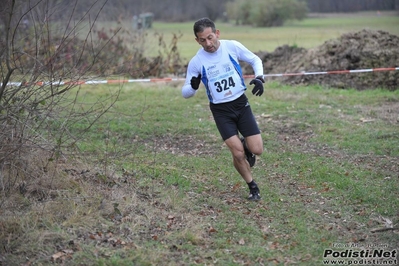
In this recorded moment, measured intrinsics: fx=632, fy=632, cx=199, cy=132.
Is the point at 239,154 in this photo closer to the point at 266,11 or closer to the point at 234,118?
the point at 234,118

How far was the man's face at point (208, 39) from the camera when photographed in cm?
751

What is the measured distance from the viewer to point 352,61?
54.4 ft

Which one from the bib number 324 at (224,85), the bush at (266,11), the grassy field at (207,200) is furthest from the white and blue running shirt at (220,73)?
the bush at (266,11)

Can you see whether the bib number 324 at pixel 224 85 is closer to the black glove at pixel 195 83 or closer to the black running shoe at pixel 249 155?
the black glove at pixel 195 83

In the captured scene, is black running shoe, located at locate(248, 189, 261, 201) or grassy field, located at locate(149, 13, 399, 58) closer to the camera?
black running shoe, located at locate(248, 189, 261, 201)

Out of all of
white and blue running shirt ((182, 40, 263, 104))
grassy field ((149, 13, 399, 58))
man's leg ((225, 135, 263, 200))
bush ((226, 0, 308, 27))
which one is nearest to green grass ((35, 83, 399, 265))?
man's leg ((225, 135, 263, 200))

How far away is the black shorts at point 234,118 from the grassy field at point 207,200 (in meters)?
0.88

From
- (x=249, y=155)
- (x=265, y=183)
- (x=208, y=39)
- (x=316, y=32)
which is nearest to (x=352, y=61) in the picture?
(x=265, y=183)

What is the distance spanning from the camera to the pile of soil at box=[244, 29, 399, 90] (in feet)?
52.1

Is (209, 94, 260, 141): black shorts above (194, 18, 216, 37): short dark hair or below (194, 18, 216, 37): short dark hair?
below

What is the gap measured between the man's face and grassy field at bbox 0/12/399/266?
131 centimetres

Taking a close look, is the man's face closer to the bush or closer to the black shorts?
the black shorts

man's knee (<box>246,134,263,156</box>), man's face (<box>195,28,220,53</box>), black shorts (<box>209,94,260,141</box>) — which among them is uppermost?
man's face (<box>195,28,220,53</box>)

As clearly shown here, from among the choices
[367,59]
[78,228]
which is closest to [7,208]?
[78,228]
